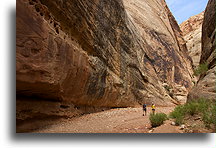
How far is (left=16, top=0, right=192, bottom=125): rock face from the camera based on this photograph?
178 inches

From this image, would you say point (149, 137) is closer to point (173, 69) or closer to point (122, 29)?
point (122, 29)

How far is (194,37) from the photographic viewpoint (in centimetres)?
3647

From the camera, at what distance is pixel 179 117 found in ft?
14.9

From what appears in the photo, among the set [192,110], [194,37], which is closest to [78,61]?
Result: [192,110]

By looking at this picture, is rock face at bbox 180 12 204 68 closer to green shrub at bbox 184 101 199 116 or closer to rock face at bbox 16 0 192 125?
rock face at bbox 16 0 192 125

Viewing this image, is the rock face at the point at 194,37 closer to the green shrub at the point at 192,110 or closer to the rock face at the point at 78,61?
the rock face at the point at 78,61

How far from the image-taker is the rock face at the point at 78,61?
453cm

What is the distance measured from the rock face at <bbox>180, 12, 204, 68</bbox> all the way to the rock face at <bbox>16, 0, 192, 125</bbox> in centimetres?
1937

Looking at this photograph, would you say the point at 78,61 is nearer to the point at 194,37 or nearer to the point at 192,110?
the point at 192,110

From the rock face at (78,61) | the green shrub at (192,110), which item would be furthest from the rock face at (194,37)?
the green shrub at (192,110)

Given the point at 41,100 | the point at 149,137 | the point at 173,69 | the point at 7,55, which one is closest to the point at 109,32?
the point at 41,100

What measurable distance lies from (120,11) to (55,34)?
7340 millimetres

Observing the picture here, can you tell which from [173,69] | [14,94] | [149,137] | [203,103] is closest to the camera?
[149,137]

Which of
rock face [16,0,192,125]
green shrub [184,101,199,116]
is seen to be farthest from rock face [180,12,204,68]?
green shrub [184,101,199,116]
